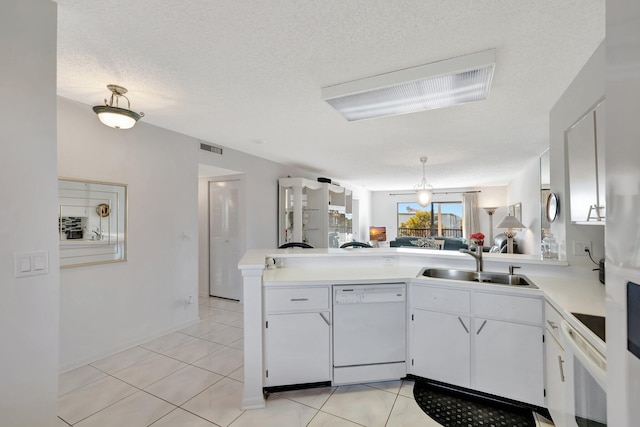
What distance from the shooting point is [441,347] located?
207 centimetres

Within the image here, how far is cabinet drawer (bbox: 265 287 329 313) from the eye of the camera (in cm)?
202

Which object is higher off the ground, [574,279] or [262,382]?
[574,279]

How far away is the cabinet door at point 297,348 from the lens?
2.02 meters

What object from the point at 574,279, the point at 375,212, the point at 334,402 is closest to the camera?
the point at 334,402

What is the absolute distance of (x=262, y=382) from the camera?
6.45 feet

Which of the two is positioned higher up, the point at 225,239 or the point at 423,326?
the point at 225,239

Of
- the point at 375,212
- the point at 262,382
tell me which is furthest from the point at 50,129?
the point at 375,212

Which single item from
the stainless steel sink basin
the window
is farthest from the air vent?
the window

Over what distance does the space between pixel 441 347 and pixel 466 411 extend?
1.30 ft

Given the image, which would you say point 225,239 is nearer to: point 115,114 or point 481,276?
point 115,114

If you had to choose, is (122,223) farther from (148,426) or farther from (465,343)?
(465,343)

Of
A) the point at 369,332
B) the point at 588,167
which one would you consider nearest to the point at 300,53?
the point at 588,167

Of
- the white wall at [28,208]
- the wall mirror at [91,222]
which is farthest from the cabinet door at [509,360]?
the wall mirror at [91,222]

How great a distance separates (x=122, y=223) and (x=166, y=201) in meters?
0.53
